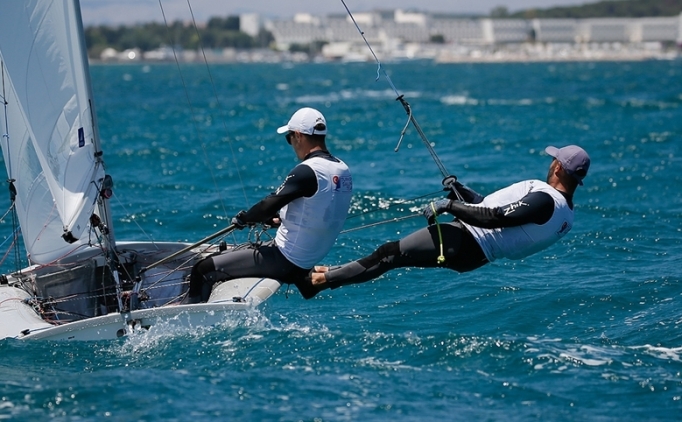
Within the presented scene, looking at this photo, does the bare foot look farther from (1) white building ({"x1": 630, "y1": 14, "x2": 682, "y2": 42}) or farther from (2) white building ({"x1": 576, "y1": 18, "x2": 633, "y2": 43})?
(1) white building ({"x1": 630, "y1": 14, "x2": 682, "y2": 42})

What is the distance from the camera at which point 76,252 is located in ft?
25.6

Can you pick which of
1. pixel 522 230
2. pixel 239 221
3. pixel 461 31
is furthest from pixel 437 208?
pixel 461 31

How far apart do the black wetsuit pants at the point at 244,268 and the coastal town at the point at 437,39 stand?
125 meters

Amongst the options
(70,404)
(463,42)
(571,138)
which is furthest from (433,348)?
(463,42)

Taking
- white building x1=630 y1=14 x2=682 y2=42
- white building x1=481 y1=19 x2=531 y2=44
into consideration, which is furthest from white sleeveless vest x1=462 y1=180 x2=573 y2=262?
white building x1=481 y1=19 x2=531 y2=44

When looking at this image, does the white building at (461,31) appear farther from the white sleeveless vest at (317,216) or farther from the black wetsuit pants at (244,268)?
the white sleeveless vest at (317,216)

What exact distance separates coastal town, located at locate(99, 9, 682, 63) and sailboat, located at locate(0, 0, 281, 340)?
407 ft

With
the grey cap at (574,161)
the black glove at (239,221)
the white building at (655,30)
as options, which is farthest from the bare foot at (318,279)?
the white building at (655,30)

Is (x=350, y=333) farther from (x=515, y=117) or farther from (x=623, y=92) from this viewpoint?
(x=623, y=92)

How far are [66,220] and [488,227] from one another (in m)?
2.85

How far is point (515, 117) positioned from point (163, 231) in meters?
18.2

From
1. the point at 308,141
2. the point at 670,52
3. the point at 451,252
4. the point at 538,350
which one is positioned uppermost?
the point at 670,52

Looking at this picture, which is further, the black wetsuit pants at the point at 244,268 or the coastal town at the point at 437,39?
the coastal town at the point at 437,39

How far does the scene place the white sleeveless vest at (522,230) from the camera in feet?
21.0
